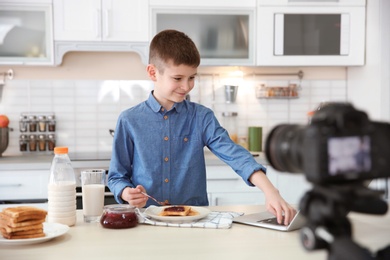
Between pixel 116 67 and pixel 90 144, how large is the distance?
1.83ft

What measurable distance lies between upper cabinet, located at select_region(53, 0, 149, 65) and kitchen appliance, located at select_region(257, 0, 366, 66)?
0.76m

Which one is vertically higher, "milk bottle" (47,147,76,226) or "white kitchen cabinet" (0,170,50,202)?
"milk bottle" (47,147,76,226)

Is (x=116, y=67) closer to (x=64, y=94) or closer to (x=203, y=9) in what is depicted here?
(x=64, y=94)

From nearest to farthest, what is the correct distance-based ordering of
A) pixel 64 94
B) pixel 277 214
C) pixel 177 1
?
pixel 277 214 → pixel 177 1 → pixel 64 94

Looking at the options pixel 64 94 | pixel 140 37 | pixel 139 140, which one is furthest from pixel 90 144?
pixel 139 140

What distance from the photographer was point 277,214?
1469mm

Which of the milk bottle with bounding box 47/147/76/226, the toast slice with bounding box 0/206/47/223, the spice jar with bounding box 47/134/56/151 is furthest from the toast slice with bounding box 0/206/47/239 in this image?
the spice jar with bounding box 47/134/56/151

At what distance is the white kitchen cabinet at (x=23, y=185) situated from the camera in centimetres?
293

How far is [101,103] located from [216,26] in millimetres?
942

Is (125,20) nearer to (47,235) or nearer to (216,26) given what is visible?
(216,26)

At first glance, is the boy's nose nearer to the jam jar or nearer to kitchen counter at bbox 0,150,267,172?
the jam jar

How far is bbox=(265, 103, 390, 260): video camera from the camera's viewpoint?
0.67 m

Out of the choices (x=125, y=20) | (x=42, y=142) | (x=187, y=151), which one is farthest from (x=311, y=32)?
(x=42, y=142)

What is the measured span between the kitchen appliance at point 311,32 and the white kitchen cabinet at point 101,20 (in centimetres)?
76
